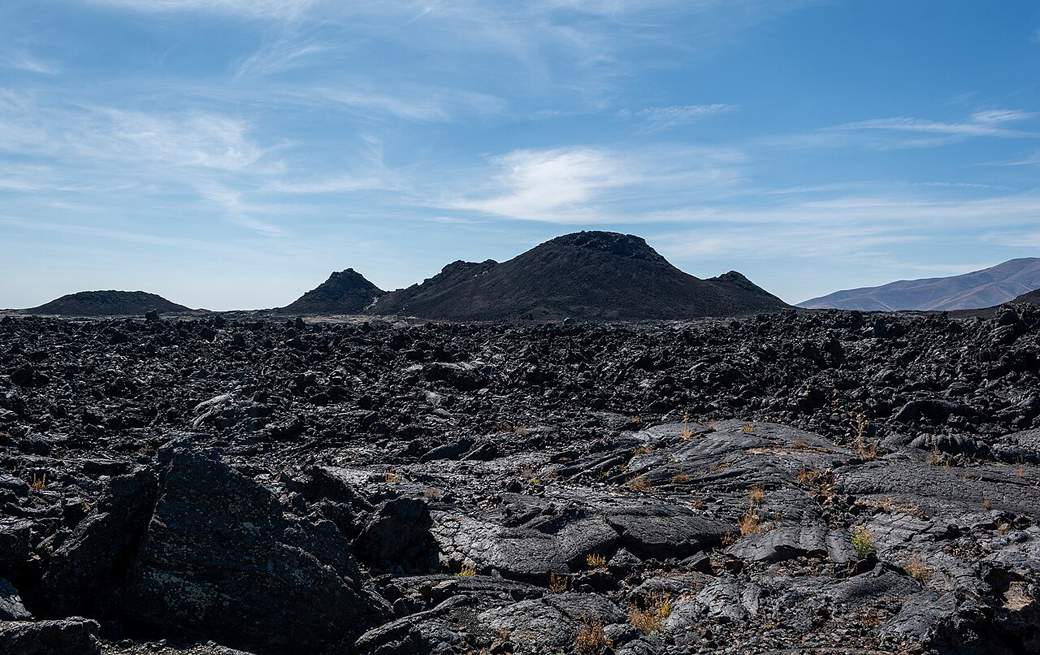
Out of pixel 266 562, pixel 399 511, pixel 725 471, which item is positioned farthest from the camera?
pixel 725 471

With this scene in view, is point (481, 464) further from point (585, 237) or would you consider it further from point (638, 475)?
point (585, 237)

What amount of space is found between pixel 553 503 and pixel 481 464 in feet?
16.6

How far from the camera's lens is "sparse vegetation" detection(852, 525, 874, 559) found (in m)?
9.27

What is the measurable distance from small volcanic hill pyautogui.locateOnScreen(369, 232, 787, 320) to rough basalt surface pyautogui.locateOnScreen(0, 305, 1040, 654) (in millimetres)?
47559

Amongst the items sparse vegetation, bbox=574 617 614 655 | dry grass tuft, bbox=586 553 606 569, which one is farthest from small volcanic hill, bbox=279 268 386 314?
sparse vegetation, bbox=574 617 614 655

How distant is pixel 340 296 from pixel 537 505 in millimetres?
92417

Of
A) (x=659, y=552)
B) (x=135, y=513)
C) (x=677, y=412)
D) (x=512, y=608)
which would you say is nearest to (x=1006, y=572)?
(x=659, y=552)

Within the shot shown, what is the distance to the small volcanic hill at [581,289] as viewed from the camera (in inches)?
2965

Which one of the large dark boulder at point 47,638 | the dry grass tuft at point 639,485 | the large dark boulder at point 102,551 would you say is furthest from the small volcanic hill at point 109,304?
the large dark boulder at point 47,638

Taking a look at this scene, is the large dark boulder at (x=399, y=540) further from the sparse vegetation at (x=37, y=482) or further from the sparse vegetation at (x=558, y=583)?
the sparse vegetation at (x=37, y=482)

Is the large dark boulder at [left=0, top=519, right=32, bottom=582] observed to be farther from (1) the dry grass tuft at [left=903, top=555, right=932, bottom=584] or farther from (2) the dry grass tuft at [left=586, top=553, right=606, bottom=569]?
(1) the dry grass tuft at [left=903, top=555, right=932, bottom=584]

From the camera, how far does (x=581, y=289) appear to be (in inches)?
3238

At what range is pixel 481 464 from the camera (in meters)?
16.1

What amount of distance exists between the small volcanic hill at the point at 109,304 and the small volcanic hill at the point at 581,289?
1008 inches
